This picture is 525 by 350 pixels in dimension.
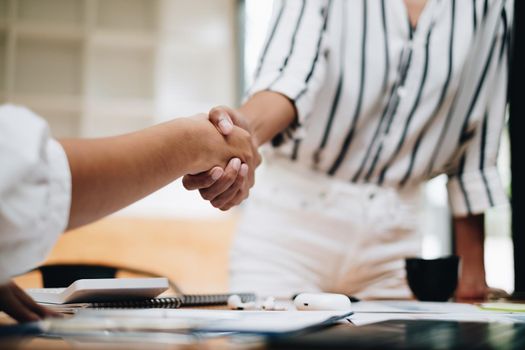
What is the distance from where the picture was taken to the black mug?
43.4 inches

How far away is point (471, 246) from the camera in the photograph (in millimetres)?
1425

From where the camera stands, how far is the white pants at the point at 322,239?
1.31 metres

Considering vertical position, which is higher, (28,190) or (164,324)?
(28,190)

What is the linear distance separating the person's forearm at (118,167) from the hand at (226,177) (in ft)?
0.79

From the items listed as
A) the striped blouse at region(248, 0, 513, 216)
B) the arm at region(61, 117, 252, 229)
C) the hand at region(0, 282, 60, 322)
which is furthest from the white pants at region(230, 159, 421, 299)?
the hand at region(0, 282, 60, 322)

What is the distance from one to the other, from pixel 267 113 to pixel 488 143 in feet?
1.72

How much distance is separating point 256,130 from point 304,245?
0.95 ft

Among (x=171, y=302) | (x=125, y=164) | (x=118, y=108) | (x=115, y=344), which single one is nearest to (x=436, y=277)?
(x=171, y=302)

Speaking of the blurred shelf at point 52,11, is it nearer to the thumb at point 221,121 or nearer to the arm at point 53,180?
the thumb at point 221,121

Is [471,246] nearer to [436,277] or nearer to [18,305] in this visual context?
[436,277]

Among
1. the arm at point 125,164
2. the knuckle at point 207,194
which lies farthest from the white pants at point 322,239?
the arm at point 125,164

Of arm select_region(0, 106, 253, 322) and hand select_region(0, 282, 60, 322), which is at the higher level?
arm select_region(0, 106, 253, 322)

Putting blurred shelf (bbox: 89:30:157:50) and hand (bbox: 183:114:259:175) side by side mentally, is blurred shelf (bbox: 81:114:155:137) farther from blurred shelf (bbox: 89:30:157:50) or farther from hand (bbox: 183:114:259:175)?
hand (bbox: 183:114:259:175)

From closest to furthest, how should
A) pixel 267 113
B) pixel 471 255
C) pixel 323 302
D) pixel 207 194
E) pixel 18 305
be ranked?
pixel 18 305 < pixel 323 302 < pixel 207 194 < pixel 267 113 < pixel 471 255
